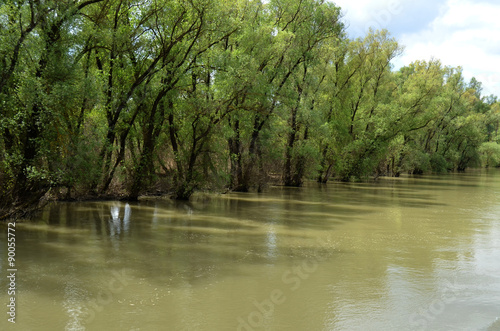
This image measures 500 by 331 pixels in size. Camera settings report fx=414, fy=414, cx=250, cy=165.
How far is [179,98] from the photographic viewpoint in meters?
20.8

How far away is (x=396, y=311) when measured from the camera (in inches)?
280

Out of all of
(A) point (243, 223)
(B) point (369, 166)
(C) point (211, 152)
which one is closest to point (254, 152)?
(C) point (211, 152)

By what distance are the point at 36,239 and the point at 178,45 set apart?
11.5 metres

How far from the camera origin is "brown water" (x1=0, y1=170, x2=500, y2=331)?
21.8 feet

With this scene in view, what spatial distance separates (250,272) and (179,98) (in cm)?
1343

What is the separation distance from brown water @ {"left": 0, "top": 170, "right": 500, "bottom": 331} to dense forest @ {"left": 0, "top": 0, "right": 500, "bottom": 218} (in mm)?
2941

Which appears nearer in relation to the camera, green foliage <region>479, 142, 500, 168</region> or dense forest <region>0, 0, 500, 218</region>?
dense forest <region>0, 0, 500, 218</region>

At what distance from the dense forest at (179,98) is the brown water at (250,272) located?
9.65ft

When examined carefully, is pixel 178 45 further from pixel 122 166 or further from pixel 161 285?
pixel 161 285

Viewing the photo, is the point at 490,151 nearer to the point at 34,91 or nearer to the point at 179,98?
the point at 179,98

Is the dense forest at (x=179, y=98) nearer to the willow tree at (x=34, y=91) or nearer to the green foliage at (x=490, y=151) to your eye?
the willow tree at (x=34, y=91)

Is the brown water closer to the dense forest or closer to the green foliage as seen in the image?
the dense forest

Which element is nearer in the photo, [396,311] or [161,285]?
[396,311]

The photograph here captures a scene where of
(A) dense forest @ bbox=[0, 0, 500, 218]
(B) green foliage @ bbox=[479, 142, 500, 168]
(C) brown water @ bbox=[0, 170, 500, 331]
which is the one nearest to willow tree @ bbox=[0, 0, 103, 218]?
(A) dense forest @ bbox=[0, 0, 500, 218]
